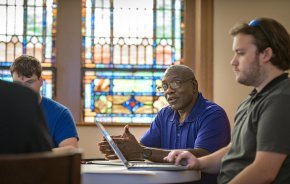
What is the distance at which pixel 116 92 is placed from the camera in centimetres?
702

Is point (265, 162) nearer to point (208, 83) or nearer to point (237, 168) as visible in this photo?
point (237, 168)

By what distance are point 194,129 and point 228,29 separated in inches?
126

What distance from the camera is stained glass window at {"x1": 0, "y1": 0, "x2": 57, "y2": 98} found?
22.6 ft

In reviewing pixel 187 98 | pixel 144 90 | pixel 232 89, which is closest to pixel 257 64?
pixel 187 98

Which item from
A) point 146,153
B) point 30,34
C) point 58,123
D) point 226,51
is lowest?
point 146,153

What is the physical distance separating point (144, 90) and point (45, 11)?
54.1 inches

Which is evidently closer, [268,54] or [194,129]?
[268,54]

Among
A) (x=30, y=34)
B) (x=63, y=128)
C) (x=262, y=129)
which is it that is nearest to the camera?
(x=262, y=129)

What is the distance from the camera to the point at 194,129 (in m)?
3.66

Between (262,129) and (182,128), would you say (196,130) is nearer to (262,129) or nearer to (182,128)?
(182,128)

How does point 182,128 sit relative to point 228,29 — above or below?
below

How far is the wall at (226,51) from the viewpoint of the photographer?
6.61 m

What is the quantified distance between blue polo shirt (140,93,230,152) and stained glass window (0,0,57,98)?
3.11m

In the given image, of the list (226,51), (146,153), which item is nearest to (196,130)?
(146,153)
